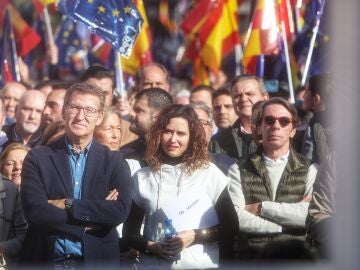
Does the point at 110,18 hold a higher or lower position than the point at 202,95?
higher

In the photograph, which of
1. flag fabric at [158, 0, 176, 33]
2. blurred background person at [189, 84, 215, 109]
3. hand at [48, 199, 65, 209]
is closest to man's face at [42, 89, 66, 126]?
blurred background person at [189, 84, 215, 109]

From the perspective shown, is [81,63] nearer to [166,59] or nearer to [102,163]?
[166,59]

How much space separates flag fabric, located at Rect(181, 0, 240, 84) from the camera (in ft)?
32.3

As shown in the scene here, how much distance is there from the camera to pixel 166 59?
16906mm

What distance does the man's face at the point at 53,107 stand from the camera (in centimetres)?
736

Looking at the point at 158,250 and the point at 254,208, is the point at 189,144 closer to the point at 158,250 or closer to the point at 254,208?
the point at 254,208

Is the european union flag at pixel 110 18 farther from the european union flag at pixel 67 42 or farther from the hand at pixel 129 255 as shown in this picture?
the european union flag at pixel 67 42

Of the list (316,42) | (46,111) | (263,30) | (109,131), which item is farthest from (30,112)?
(316,42)

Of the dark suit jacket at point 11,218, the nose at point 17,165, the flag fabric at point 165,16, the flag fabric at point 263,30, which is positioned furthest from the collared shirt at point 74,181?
the flag fabric at point 165,16

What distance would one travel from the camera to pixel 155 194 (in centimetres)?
Answer: 554

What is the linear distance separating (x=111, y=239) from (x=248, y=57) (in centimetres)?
416

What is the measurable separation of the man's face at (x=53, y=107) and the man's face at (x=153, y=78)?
95cm

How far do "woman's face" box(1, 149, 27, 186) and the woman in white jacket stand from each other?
879 millimetres

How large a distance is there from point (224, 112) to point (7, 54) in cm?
336
